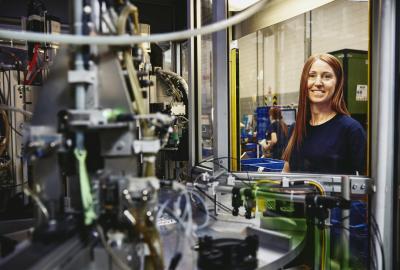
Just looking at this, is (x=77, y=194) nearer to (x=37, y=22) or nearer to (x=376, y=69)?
(x=376, y=69)

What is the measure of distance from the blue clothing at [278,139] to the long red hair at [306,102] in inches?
4.9

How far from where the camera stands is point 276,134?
12.6 feet

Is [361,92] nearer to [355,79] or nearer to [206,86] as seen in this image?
[355,79]

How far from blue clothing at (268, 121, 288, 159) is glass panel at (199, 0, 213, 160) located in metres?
1.29

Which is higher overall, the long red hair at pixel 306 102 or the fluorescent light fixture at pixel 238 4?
the fluorescent light fixture at pixel 238 4

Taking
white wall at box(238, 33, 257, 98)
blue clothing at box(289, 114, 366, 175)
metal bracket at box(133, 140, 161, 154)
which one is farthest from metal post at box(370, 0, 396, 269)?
white wall at box(238, 33, 257, 98)

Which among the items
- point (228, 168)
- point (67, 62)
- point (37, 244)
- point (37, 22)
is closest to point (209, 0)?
point (228, 168)

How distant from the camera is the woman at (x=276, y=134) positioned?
371cm

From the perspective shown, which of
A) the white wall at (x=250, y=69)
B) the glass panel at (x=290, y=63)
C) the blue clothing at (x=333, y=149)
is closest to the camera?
the blue clothing at (x=333, y=149)

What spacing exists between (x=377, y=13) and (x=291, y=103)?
2.79m

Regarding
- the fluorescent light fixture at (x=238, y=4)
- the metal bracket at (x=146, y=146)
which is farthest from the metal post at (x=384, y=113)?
the metal bracket at (x=146, y=146)

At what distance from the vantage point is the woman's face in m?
3.20

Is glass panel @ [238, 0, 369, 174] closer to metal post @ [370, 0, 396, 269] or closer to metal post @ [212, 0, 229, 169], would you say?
metal post @ [212, 0, 229, 169]

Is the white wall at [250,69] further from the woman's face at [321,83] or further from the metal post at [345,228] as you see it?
the metal post at [345,228]
